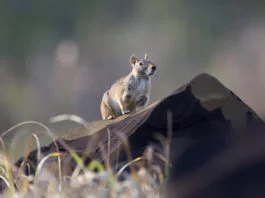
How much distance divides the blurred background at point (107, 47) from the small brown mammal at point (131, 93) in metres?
11.6

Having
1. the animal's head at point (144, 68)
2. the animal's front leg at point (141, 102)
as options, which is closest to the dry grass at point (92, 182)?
the animal's front leg at point (141, 102)

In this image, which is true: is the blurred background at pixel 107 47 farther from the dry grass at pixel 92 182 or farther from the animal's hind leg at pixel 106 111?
the dry grass at pixel 92 182

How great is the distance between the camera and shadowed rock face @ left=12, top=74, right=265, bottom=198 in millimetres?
6691

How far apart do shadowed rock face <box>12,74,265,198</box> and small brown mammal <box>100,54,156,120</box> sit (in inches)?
165

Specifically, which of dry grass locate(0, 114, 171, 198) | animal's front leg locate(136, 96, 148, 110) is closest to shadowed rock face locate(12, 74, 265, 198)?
dry grass locate(0, 114, 171, 198)

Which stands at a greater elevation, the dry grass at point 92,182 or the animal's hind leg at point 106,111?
the dry grass at point 92,182

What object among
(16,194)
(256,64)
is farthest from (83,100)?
(16,194)

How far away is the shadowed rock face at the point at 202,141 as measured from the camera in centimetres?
669

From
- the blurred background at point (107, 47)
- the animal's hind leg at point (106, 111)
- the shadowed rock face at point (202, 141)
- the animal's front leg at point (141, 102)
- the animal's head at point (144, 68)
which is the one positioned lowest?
the blurred background at point (107, 47)

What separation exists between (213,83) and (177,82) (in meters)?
19.2

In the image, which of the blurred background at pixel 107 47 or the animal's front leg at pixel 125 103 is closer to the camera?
the animal's front leg at pixel 125 103

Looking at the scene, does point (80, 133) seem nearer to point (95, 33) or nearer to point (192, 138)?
point (192, 138)

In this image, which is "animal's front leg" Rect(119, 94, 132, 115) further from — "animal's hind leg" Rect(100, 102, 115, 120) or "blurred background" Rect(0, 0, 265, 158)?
"blurred background" Rect(0, 0, 265, 158)

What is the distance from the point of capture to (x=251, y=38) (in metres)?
29.3
